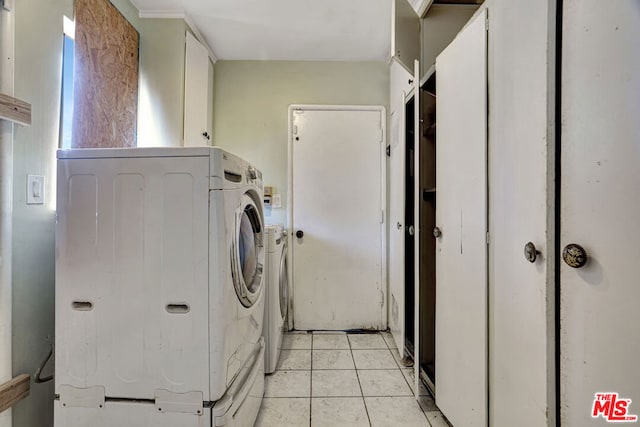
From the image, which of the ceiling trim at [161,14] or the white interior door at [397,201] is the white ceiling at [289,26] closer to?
the ceiling trim at [161,14]

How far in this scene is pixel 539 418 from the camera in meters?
0.83

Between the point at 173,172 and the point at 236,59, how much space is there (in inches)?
83.4

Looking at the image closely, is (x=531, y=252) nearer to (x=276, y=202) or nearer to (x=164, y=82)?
(x=276, y=202)

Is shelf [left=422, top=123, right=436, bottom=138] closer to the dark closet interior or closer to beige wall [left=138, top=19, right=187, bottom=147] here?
the dark closet interior

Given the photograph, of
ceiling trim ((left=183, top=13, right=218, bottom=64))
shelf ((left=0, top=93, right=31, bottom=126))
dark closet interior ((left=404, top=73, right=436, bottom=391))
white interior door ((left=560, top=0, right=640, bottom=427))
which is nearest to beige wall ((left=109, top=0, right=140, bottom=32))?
ceiling trim ((left=183, top=13, right=218, bottom=64))

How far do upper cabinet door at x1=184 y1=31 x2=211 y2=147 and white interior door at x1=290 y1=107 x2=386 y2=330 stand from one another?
0.77m

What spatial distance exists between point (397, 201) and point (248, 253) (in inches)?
51.1

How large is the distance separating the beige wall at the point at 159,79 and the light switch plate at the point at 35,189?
0.94 metres

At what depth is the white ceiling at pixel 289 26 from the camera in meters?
2.01

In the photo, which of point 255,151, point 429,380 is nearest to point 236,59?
point 255,151

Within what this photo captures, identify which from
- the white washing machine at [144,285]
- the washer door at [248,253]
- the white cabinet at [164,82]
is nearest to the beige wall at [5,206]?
the white washing machine at [144,285]

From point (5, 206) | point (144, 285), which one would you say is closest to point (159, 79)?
point (5, 206)

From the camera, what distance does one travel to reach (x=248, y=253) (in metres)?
1.49

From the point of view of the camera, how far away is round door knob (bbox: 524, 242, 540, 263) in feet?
2.75
